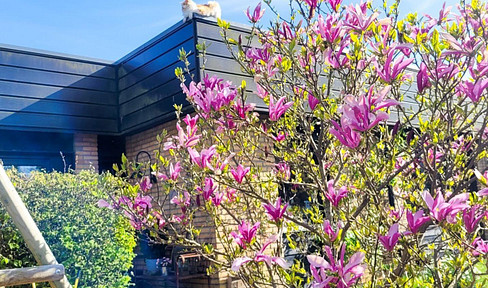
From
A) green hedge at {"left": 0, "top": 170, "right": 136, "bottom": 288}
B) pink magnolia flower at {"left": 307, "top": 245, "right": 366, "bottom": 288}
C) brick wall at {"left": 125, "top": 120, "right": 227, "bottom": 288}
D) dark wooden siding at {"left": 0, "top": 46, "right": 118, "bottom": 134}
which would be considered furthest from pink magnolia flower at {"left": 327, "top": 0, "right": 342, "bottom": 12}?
dark wooden siding at {"left": 0, "top": 46, "right": 118, "bottom": 134}

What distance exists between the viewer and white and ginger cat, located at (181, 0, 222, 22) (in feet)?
19.1

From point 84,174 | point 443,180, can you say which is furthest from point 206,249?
point 84,174

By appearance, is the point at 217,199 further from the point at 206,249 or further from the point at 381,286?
the point at 381,286

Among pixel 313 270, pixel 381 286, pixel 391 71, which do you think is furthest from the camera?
pixel 381 286

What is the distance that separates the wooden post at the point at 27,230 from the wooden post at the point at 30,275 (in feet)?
0.41

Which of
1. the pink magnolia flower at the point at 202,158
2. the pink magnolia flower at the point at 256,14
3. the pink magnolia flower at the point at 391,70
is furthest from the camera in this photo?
the pink magnolia flower at the point at 256,14

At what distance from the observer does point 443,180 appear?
215 centimetres

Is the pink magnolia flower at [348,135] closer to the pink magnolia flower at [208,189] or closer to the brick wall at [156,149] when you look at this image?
the pink magnolia flower at [208,189]

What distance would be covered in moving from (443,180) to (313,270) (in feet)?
3.10

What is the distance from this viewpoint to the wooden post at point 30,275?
2.51 meters

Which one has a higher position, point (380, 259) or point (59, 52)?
point (59, 52)

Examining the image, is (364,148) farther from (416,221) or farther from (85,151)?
(85,151)

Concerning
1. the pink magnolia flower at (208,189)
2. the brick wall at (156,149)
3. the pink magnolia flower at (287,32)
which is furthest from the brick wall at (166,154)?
the pink magnolia flower at (208,189)

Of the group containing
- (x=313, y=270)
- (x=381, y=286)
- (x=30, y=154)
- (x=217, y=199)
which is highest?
(x=30, y=154)
